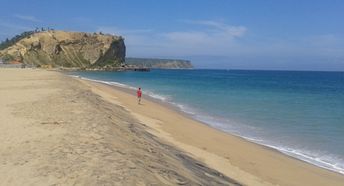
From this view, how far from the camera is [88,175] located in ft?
23.1

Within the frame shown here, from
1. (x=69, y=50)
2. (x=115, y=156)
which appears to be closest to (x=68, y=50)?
(x=69, y=50)

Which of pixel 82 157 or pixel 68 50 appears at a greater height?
pixel 68 50

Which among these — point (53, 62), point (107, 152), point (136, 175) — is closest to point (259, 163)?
point (107, 152)

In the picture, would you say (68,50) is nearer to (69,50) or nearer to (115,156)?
(69,50)

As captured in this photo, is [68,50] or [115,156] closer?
[115,156]

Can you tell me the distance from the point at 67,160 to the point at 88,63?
15754 centimetres

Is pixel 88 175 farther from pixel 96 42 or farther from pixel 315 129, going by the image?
pixel 96 42

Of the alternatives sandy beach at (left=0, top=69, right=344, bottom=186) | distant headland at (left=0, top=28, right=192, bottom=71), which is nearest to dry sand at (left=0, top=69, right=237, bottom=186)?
sandy beach at (left=0, top=69, right=344, bottom=186)

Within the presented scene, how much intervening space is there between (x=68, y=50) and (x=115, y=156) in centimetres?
15934

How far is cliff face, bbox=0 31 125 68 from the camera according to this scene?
5960 inches

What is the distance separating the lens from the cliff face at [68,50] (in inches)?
5960

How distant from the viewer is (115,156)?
850cm

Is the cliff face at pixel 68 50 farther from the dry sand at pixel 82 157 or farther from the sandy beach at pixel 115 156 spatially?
the dry sand at pixel 82 157

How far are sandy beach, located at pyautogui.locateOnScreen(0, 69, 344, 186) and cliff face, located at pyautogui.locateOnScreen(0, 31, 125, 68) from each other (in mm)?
139276
